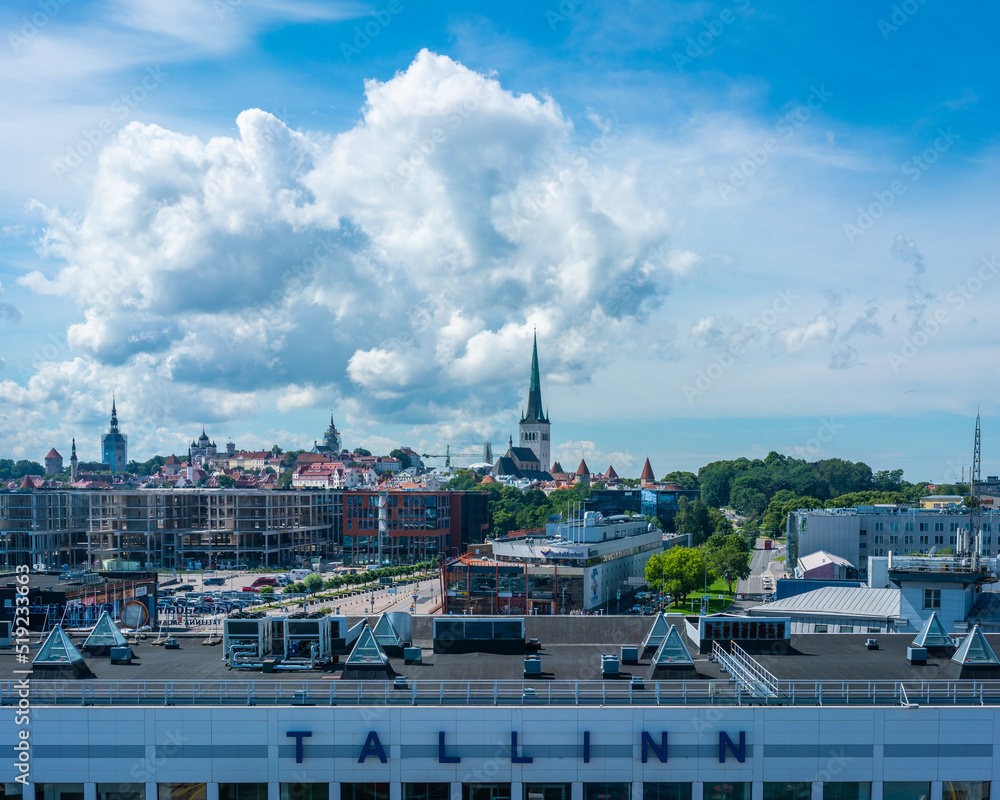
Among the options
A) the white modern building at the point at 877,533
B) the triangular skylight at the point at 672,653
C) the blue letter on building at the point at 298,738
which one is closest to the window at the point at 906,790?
the triangular skylight at the point at 672,653

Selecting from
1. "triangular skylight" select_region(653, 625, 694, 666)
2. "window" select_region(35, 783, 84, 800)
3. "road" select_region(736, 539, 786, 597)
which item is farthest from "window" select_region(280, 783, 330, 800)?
"road" select_region(736, 539, 786, 597)

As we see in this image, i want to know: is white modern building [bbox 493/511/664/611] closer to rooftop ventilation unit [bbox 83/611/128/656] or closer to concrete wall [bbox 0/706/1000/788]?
rooftop ventilation unit [bbox 83/611/128/656]

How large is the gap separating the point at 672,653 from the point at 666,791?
4.70m

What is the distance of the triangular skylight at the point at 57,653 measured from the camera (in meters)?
26.4

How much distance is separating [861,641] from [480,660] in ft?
53.9

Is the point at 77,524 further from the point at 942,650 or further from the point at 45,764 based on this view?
the point at 942,650

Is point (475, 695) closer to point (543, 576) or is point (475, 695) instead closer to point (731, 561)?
point (543, 576)

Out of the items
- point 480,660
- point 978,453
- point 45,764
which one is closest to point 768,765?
point 480,660

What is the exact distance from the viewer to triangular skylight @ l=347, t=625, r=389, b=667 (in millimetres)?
26422

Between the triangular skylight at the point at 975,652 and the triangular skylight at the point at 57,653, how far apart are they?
28.3 metres

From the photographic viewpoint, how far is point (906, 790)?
23.1 metres

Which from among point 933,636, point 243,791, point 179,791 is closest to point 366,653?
point 243,791

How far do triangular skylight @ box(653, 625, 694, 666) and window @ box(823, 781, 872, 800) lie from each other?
522 cm

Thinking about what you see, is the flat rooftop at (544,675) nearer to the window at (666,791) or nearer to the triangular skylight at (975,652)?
the triangular skylight at (975,652)
